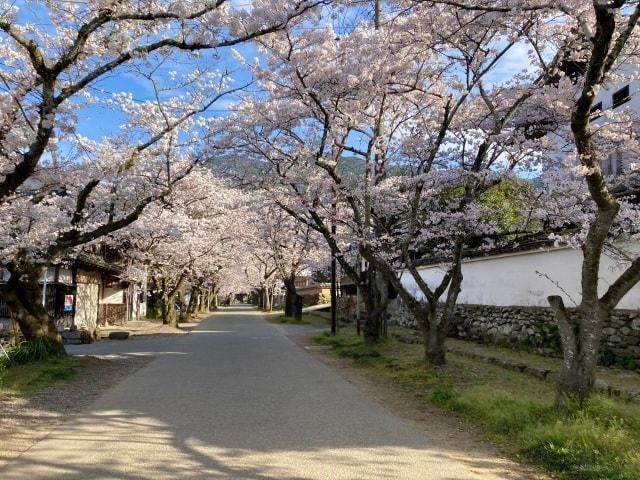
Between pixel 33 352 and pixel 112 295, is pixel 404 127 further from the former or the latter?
pixel 112 295

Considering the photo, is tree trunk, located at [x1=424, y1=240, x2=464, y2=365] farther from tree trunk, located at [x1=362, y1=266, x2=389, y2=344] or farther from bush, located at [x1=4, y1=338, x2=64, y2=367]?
bush, located at [x1=4, y1=338, x2=64, y2=367]

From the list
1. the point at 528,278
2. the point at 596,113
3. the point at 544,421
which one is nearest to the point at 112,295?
the point at 528,278

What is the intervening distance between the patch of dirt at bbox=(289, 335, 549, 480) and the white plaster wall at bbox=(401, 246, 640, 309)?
538 centimetres

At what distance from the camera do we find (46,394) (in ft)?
30.7

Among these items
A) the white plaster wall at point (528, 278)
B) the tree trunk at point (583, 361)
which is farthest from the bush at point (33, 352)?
the white plaster wall at point (528, 278)

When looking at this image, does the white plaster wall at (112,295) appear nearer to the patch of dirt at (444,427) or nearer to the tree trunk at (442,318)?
the tree trunk at (442,318)

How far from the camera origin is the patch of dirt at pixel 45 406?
623 centimetres

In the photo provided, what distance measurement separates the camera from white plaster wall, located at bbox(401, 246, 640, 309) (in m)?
12.7

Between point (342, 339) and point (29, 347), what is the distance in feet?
37.3

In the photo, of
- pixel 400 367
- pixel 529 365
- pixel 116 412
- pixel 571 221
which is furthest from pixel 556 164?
pixel 116 412

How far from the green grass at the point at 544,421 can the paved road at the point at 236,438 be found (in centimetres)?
71

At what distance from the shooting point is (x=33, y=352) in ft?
41.7

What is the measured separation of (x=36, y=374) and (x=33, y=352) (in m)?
1.92

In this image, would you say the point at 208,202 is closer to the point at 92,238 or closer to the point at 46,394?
the point at 92,238
